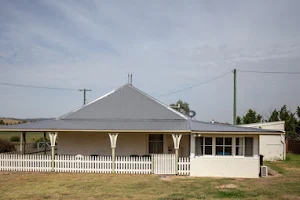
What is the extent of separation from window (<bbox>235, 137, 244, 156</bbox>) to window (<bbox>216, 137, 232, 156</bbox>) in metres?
0.33

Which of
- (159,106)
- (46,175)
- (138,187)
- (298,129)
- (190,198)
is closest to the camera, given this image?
(190,198)

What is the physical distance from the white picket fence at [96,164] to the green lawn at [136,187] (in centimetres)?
82

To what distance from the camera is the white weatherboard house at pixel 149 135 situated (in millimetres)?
17328

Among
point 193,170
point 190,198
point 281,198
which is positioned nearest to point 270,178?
point 193,170

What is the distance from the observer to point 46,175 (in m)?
17.3

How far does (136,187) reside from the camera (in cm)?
1398

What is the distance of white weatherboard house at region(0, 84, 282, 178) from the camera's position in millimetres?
17328

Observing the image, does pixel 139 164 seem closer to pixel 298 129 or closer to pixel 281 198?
pixel 281 198

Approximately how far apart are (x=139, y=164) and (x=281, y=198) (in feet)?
27.1

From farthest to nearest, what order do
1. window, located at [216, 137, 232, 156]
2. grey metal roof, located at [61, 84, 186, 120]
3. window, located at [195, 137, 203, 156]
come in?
grey metal roof, located at [61, 84, 186, 120] < window, located at [195, 137, 203, 156] < window, located at [216, 137, 232, 156]

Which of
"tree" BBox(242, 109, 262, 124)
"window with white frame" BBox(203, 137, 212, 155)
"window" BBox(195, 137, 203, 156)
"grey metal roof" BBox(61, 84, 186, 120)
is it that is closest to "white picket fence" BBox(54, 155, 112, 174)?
"grey metal roof" BBox(61, 84, 186, 120)

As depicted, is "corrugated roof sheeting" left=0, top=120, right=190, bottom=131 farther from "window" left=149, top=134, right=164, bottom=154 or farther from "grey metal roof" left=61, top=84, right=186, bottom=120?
"window" left=149, top=134, right=164, bottom=154

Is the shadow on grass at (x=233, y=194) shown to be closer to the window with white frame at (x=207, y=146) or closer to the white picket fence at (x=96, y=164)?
the window with white frame at (x=207, y=146)

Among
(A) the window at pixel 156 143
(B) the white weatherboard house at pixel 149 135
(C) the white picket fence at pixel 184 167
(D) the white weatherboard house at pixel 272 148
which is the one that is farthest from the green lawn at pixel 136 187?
(D) the white weatherboard house at pixel 272 148
